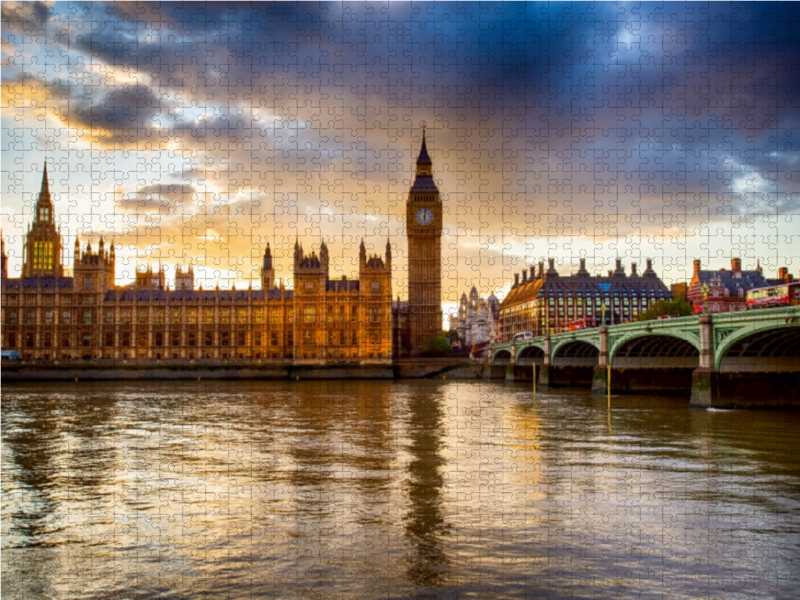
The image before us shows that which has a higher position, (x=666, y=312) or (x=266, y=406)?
(x=666, y=312)

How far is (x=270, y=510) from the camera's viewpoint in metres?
13.3

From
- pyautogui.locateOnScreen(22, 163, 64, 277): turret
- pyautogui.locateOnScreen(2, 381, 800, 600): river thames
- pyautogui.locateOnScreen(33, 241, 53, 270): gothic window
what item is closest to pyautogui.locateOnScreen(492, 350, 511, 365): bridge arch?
pyautogui.locateOnScreen(2, 381, 800, 600): river thames

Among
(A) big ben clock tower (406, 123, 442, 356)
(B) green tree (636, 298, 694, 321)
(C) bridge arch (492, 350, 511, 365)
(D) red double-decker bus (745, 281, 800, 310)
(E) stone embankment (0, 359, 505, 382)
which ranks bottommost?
(E) stone embankment (0, 359, 505, 382)

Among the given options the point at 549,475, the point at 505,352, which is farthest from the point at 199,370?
the point at 549,475

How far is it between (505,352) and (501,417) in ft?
177

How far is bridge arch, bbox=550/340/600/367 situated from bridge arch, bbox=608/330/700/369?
9167 millimetres

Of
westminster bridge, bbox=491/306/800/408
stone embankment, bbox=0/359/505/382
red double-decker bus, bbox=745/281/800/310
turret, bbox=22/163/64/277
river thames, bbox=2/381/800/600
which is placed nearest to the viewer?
river thames, bbox=2/381/800/600

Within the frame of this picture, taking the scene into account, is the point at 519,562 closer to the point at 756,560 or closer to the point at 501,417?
the point at 756,560

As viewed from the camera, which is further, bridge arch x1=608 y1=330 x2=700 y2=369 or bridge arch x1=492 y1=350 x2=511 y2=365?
bridge arch x1=492 y1=350 x2=511 y2=365

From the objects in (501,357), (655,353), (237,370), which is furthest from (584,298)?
(655,353)

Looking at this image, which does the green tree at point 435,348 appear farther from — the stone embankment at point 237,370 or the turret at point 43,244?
the turret at point 43,244

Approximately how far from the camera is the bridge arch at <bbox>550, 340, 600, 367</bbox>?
58594 mm

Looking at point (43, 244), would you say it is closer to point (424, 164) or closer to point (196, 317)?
point (196, 317)

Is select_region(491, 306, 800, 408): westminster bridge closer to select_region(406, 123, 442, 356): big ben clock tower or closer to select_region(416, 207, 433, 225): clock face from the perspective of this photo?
select_region(406, 123, 442, 356): big ben clock tower
